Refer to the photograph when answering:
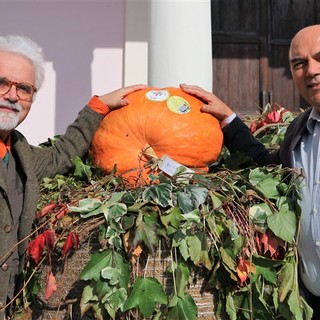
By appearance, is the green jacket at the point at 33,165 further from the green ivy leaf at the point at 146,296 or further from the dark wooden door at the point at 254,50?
the dark wooden door at the point at 254,50

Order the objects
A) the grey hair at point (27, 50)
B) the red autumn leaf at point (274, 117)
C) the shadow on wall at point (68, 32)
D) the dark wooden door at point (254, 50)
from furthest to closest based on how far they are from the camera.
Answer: the dark wooden door at point (254, 50) → the shadow on wall at point (68, 32) → the red autumn leaf at point (274, 117) → the grey hair at point (27, 50)

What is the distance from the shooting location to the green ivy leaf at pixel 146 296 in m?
1.50

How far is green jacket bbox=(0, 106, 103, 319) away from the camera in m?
1.75

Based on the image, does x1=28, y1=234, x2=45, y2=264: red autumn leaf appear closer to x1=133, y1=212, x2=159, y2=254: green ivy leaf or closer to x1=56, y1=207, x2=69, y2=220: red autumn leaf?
x1=56, y1=207, x2=69, y2=220: red autumn leaf

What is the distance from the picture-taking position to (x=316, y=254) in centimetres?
179

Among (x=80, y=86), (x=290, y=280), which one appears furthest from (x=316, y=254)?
(x=80, y=86)

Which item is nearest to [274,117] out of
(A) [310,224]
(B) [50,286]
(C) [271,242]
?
(A) [310,224]

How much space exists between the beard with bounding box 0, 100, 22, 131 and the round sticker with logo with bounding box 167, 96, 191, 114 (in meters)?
0.58

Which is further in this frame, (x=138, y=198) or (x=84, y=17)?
(x=84, y=17)

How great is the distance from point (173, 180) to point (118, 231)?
0.83ft

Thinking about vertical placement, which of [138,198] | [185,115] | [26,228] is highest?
[185,115]

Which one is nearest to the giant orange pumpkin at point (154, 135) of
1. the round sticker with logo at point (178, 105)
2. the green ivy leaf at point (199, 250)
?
the round sticker with logo at point (178, 105)

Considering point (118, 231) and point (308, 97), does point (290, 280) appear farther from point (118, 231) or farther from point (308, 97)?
point (308, 97)

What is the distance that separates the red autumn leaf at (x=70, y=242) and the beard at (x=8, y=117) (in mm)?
501
